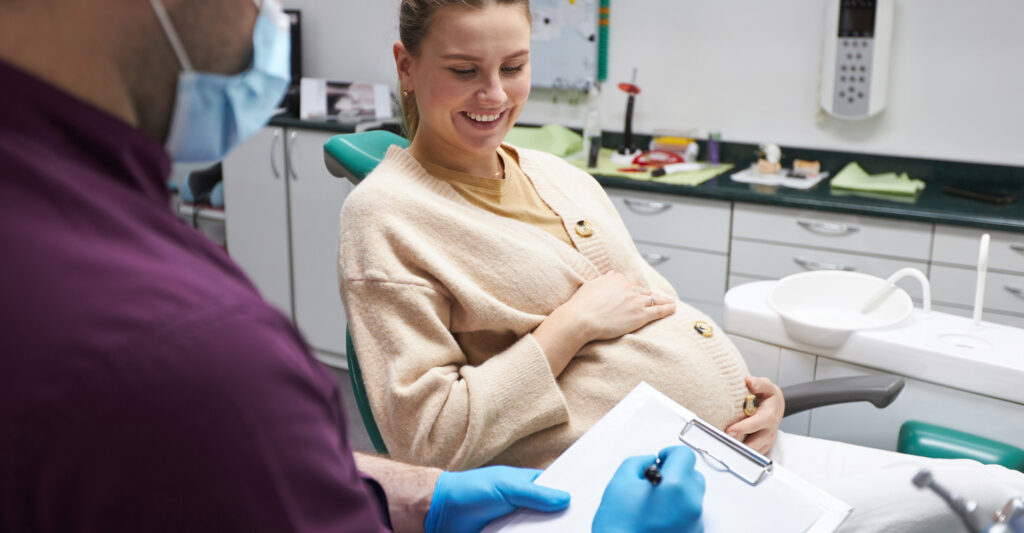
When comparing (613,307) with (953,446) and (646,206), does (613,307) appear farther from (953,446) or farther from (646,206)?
(646,206)

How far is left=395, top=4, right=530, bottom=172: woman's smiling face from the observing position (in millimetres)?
1375

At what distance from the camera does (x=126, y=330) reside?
47 cm

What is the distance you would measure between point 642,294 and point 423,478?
559 millimetres

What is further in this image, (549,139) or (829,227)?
(549,139)

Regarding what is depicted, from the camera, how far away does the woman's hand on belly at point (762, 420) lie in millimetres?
1435

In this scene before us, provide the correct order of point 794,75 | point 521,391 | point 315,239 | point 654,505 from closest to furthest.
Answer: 1. point 654,505
2. point 521,391
3. point 794,75
4. point 315,239

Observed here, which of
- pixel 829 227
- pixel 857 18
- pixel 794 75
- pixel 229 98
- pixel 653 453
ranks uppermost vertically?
pixel 857 18

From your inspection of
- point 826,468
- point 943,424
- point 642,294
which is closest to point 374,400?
point 642,294

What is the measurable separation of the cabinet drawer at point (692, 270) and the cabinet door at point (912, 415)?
3.72 ft

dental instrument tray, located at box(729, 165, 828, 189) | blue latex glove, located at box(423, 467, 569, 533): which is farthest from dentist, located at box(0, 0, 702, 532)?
dental instrument tray, located at box(729, 165, 828, 189)

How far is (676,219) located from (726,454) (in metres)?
1.72

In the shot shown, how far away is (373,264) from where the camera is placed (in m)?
1.27

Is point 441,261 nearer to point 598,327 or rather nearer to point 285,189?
point 598,327

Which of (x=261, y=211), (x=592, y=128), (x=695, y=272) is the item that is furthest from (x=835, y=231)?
(x=261, y=211)
